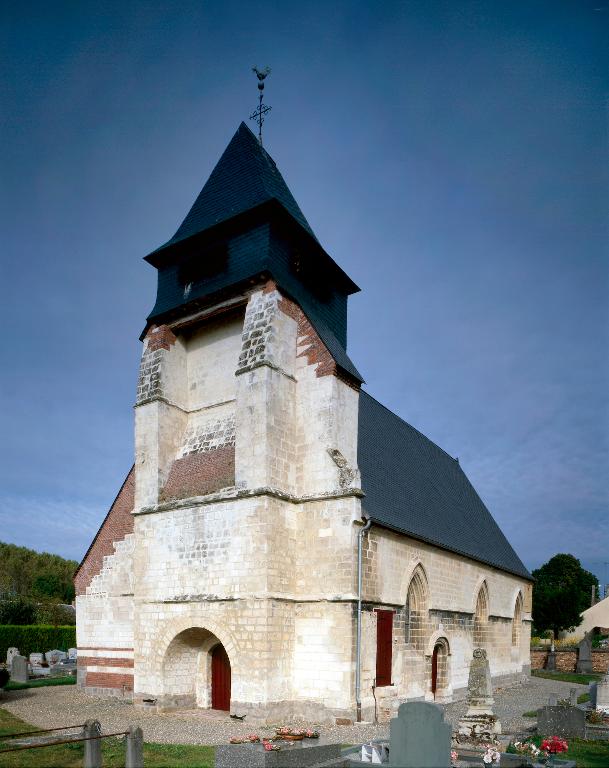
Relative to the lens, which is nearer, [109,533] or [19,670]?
[109,533]

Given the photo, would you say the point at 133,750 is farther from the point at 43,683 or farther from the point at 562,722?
the point at 43,683

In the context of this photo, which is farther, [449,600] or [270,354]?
[449,600]

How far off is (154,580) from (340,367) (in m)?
7.10

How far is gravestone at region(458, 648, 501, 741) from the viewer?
12016mm

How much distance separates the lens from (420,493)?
22.2m

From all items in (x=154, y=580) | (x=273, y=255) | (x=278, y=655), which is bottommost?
(x=278, y=655)

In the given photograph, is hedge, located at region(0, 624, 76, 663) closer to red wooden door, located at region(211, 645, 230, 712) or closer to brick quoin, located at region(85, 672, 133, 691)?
brick quoin, located at region(85, 672, 133, 691)

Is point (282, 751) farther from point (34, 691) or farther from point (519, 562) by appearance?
point (519, 562)

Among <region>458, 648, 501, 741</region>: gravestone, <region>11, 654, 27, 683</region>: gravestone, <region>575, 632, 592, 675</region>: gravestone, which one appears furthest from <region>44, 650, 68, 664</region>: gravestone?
<region>575, 632, 592, 675</region>: gravestone

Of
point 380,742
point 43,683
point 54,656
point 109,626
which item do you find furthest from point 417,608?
point 54,656

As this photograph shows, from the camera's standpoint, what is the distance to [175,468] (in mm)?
17594

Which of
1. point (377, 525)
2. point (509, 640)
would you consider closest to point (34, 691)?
point (377, 525)

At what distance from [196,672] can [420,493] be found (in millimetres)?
9479

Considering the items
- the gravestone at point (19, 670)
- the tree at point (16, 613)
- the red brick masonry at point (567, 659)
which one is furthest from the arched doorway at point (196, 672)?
the red brick masonry at point (567, 659)
